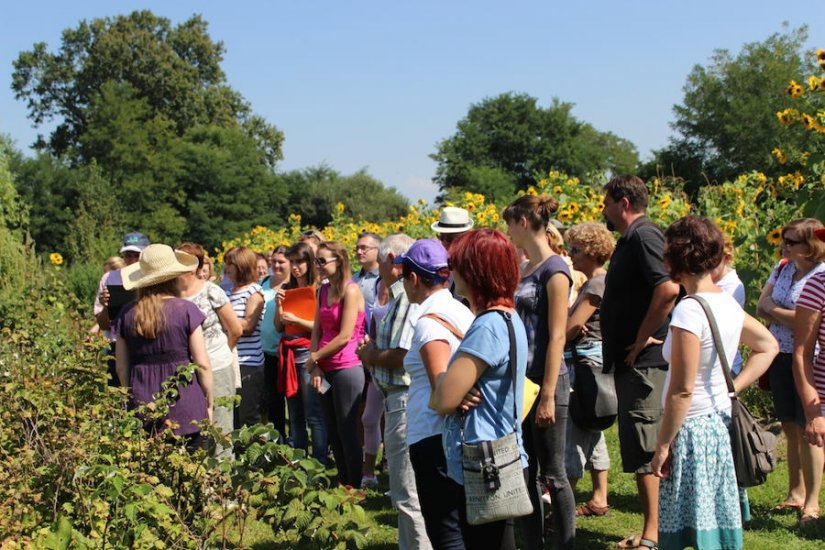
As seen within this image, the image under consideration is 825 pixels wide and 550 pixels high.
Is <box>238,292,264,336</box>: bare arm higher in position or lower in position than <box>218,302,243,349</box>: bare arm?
higher

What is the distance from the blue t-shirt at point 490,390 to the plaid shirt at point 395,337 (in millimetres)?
1346

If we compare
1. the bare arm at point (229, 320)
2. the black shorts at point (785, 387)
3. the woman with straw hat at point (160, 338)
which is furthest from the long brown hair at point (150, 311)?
the black shorts at point (785, 387)

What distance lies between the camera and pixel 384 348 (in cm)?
471

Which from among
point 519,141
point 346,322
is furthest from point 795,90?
point 519,141

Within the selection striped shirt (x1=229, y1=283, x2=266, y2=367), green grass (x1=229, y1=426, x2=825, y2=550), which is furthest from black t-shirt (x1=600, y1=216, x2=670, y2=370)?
striped shirt (x1=229, y1=283, x2=266, y2=367)

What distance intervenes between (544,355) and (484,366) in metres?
1.38

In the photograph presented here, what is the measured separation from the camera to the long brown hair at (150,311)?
15.7 feet

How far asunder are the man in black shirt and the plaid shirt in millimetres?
1026

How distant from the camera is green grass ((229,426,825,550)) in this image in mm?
5121

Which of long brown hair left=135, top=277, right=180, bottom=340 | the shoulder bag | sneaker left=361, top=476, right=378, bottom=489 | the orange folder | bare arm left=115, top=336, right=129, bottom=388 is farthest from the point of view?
the orange folder

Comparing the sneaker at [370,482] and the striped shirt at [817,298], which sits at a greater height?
the striped shirt at [817,298]

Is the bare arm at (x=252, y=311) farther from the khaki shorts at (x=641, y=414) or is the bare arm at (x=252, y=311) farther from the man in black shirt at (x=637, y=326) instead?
the khaki shorts at (x=641, y=414)

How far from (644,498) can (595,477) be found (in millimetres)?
1242

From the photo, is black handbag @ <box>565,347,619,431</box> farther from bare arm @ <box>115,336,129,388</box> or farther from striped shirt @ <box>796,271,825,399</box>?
bare arm @ <box>115,336,129,388</box>
